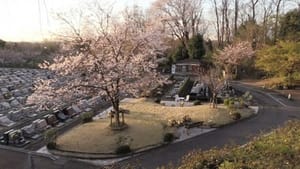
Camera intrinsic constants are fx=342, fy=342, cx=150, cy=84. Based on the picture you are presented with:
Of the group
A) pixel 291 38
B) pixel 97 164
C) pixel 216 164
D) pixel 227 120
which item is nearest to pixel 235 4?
pixel 291 38

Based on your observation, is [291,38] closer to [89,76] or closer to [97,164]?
[89,76]

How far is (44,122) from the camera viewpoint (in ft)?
62.4

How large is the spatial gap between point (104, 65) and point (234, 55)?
22.4 m

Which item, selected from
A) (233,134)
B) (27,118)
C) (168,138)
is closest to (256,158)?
(168,138)

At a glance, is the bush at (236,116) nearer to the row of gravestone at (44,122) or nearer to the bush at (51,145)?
the row of gravestone at (44,122)

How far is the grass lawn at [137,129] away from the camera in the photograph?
52.2ft

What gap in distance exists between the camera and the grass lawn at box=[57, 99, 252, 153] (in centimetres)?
1592

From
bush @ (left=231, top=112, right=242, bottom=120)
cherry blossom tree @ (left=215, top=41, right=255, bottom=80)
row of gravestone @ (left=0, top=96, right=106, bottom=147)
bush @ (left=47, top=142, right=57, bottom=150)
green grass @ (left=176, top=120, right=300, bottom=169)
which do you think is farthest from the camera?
cherry blossom tree @ (left=215, top=41, right=255, bottom=80)

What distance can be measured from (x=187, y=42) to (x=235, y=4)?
33.9ft

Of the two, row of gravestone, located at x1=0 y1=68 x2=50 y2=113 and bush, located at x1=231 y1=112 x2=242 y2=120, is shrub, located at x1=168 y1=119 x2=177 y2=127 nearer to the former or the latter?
bush, located at x1=231 y1=112 x2=242 y2=120

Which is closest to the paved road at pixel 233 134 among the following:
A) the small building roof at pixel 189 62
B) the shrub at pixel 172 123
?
the shrub at pixel 172 123

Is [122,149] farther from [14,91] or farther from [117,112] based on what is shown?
[14,91]

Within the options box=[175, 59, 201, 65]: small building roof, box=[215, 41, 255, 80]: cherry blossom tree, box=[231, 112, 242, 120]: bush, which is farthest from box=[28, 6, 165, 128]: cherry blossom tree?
box=[175, 59, 201, 65]: small building roof

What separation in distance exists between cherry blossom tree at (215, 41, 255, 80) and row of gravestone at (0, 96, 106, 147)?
52.8 ft
